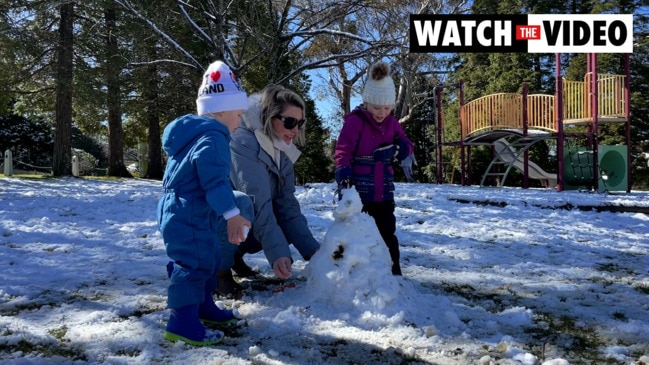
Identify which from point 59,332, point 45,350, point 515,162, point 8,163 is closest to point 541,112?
point 515,162

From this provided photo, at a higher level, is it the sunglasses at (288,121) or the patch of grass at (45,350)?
the sunglasses at (288,121)

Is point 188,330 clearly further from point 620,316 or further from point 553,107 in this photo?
point 553,107

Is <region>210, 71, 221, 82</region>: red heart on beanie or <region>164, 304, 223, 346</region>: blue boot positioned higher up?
<region>210, 71, 221, 82</region>: red heart on beanie

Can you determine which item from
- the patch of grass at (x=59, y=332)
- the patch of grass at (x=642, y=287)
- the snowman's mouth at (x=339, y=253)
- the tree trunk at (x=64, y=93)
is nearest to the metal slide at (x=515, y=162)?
the patch of grass at (x=642, y=287)

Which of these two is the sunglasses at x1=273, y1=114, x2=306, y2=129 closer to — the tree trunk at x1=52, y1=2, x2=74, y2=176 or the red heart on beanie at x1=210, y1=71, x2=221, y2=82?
the red heart on beanie at x1=210, y1=71, x2=221, y2=82

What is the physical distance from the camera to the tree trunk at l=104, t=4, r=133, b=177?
45.8 ft

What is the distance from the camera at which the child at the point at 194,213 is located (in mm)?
1912

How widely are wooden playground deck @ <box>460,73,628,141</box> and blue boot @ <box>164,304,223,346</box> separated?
438 inches

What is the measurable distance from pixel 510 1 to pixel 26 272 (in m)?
26.8

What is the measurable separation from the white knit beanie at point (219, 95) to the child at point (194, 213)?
127 millimetres

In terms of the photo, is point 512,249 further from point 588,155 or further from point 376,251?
point 588,155

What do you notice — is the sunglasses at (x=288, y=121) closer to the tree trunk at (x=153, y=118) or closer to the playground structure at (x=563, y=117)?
the playground structure at (x=563, y=117)

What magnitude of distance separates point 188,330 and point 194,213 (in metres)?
0.45

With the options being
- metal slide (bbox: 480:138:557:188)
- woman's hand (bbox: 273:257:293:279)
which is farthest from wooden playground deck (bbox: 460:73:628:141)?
woman's hand (bbox: 273:257:293:279)
